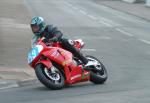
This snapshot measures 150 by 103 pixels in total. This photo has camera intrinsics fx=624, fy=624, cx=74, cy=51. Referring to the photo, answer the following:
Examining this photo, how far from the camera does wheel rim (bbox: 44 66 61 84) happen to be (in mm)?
11969

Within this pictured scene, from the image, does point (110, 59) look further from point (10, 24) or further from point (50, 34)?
point (10, 24)

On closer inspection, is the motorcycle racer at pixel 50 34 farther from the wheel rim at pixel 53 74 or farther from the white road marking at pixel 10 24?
the white road marking at pixel 10 24

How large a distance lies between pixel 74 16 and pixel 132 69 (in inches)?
866

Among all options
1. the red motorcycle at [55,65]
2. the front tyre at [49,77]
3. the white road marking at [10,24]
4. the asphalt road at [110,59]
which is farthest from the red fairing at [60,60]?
the white road marking at [10,24]

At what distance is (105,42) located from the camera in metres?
23.3

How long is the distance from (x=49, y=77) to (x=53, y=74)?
0.47 feet

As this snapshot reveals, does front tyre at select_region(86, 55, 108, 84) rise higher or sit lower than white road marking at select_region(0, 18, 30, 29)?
higher

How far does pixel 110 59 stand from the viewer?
713 inches

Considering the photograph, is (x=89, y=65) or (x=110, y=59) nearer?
(x=89, y=65)

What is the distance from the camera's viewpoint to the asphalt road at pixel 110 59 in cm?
1102

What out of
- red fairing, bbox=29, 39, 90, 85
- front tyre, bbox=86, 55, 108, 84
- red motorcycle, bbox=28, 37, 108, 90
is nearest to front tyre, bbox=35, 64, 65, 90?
red motorcycle, bbox=28, 37, 108, 90

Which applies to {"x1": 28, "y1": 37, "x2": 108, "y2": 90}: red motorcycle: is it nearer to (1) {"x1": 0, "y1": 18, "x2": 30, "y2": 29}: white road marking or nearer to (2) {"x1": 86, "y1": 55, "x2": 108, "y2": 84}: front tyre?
(2) {"x1": 86, "y1": 55, "x2": 108, "y2": 84}: front tyre

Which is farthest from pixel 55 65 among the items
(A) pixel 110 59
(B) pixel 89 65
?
(A) pixel 110 59

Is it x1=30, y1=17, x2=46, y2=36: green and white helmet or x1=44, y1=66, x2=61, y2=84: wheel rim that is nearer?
x1=44, y1=66, x2=61, y2=84: wheel rim
